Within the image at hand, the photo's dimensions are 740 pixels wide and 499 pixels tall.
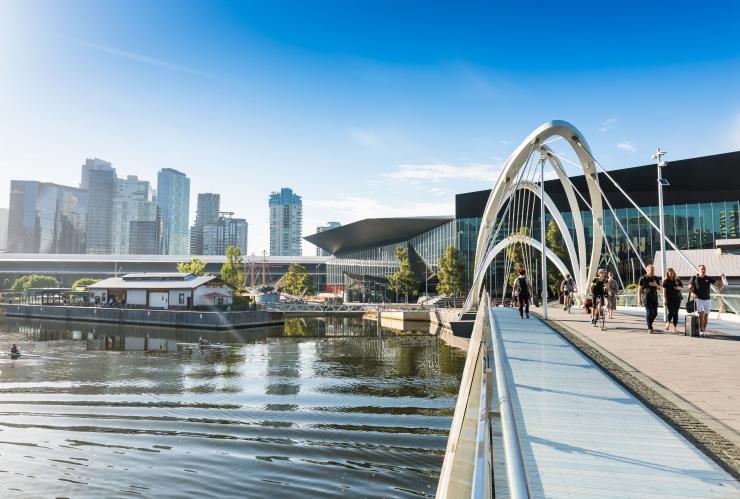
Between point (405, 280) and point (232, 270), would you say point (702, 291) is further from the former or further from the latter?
point (232, 270)

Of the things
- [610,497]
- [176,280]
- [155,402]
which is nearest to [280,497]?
[610,497]

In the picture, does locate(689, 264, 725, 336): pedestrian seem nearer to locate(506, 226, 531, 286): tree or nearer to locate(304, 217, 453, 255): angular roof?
locate(506, 226, 531, 286): tree

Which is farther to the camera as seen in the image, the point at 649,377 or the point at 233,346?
the point at 233,346

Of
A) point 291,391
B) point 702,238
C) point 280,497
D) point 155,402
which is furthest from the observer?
point 702,238

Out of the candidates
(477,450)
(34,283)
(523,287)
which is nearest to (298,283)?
(34,283)

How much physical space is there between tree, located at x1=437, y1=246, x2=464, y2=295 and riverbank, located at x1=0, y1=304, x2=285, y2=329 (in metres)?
20.1

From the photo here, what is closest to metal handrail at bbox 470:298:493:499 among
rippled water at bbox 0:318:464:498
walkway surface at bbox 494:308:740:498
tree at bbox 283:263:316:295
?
walkway surface at bbox 494:308:740:498

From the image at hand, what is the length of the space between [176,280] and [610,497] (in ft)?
215

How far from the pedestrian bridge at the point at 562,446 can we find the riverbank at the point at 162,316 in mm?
48900

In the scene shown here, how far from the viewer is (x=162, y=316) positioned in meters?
57.5

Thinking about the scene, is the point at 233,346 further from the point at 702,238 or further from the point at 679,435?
the point at 702,238

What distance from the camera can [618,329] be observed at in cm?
1608

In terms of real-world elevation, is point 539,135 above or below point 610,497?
above

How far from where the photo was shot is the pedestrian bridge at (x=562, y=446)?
2.85m
